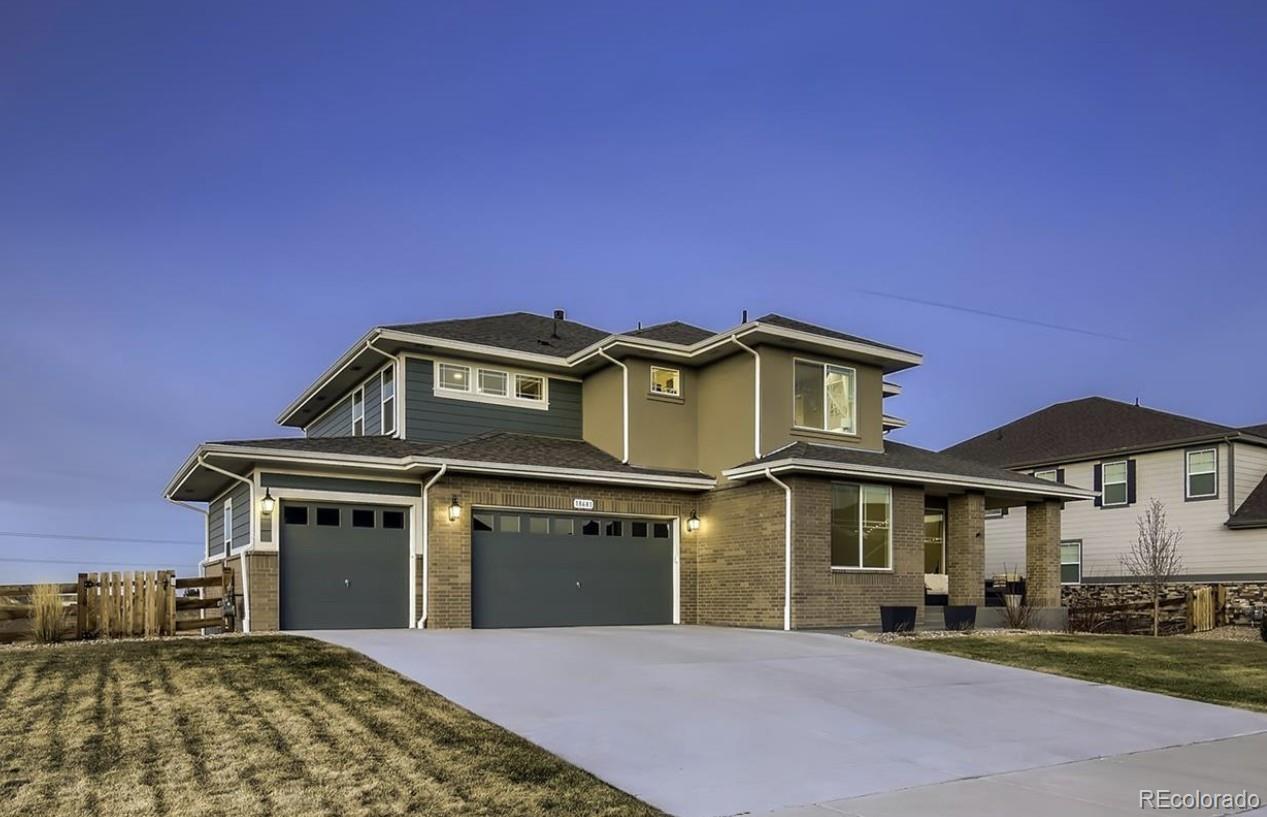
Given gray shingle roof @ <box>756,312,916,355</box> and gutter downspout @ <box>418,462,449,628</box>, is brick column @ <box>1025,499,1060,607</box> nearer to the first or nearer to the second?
gray shingle roof @ <box>756,312,916,355</box>

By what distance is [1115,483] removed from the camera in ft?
88.7

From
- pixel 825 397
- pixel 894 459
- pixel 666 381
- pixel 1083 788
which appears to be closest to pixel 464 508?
pixel 666 381

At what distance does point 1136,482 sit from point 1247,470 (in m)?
2.62

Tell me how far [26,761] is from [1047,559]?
63.8 ft

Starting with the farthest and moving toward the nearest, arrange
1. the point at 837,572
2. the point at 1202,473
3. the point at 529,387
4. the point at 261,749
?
the point at 1202,473 → the point at 529,387 → the point at 837,572 → the point at 261,749

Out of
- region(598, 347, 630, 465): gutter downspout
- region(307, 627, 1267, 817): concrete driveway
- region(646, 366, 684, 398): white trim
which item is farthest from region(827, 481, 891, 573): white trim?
region(598, 347, 630, 465): gutter downspout

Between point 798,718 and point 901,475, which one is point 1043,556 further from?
point 798,718

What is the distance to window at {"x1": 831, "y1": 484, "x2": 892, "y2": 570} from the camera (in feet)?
59.3

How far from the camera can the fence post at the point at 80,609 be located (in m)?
14.3

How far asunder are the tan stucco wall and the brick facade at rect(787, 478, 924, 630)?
1.37 meters

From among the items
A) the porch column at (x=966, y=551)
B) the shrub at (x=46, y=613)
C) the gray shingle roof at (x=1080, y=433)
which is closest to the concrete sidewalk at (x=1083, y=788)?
the porch column at (x=966, y=551)

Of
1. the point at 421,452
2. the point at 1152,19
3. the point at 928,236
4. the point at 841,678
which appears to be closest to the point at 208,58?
the point at 421,452

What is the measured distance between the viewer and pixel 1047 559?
69.1 ft

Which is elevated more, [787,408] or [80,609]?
[787,408]
